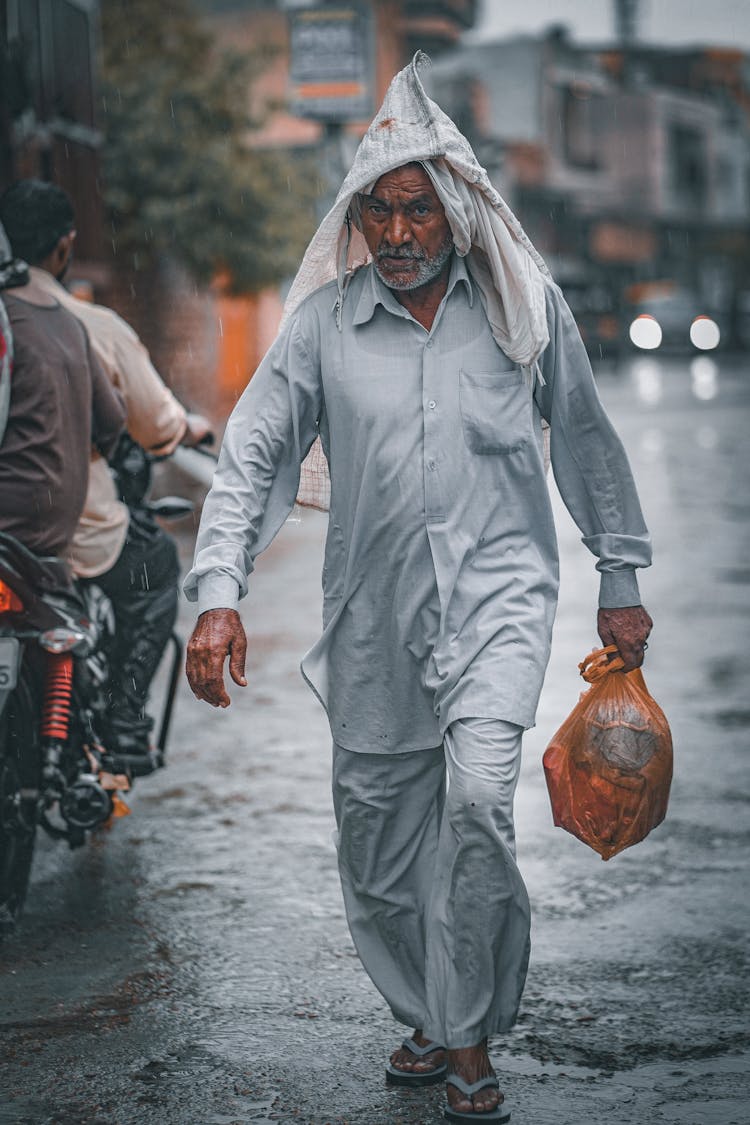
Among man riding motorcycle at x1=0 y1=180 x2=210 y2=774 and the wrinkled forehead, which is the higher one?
the wrinkled forehead

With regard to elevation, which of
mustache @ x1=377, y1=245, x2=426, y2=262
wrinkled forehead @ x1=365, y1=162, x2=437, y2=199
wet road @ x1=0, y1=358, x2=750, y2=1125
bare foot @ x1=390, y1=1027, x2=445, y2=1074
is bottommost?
wet road @ x1=0, y1=358, x2=750, y2=1125

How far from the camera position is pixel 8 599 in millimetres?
4844

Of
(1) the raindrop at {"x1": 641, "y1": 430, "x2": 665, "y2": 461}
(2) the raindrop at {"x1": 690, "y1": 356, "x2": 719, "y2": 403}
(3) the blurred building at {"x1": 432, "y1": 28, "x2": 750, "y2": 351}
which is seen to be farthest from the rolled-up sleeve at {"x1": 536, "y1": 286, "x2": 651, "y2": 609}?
(3) the blurred building at {"x1": 432, "y1": 28, "x2": 750, "y2": 351}

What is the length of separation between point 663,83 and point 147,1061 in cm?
8042

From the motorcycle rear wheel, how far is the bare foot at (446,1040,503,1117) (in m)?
1.64

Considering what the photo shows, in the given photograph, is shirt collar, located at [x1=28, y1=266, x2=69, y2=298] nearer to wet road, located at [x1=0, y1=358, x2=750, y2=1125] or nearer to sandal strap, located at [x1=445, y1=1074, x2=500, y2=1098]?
wet road, located at [x1=0, y1=358, x2=750, y2=1125]

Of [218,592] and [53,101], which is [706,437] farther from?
[218,592]

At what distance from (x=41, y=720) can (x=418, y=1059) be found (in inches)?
65.9

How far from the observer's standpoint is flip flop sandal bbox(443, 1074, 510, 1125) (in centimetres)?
371

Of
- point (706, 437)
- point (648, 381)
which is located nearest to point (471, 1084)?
point (706, 437)

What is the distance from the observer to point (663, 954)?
15.8 ft

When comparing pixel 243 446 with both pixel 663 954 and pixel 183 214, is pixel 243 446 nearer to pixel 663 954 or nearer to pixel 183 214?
pixel 663 954

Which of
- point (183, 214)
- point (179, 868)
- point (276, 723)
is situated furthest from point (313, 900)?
point (183, 214)

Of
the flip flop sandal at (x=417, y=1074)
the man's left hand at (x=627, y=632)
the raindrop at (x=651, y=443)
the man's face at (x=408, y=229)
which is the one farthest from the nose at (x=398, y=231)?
the raindrop at (x=651, y=443)
